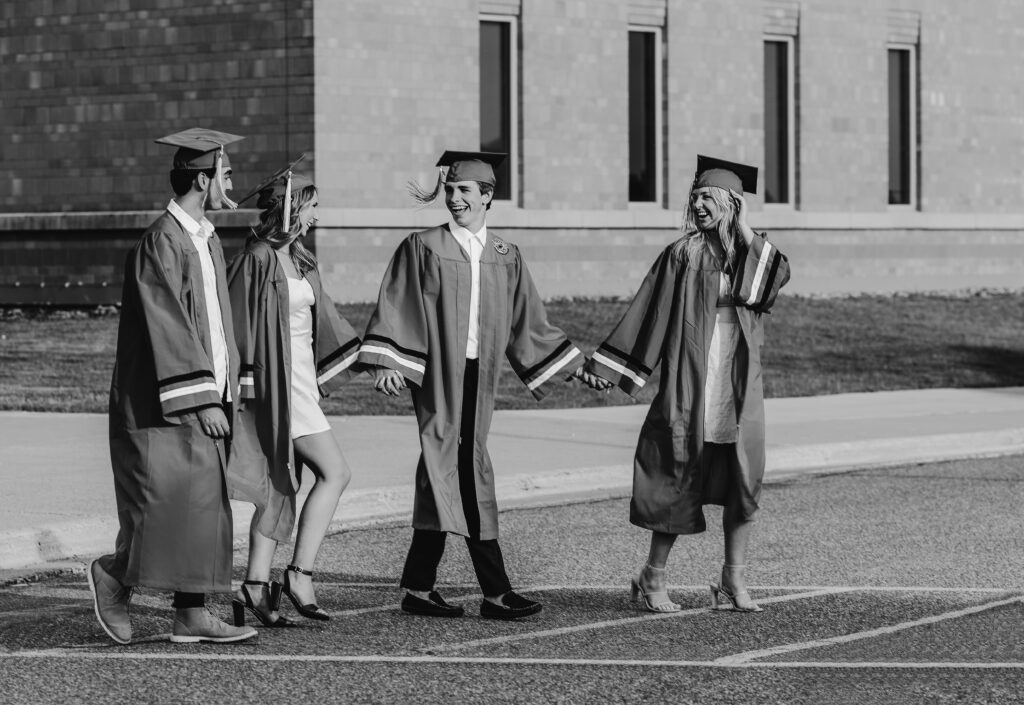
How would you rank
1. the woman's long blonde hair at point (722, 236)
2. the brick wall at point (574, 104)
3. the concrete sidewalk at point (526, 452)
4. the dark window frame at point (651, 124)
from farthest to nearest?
the dark window frame at point (651, 124) → the brick wall at point (574, 104) → the concrete sidewalk at point (526, 452) → the woman's long blonde hair at point (722, 236)

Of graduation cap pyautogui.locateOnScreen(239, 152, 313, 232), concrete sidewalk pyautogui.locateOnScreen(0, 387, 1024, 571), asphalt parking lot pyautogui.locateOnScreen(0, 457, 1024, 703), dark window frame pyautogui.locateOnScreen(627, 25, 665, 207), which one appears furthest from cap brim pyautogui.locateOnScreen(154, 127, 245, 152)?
dark window frame pyautogui.locateOnScreen(627, 25, 665, 207)

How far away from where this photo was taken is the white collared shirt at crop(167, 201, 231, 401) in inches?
287

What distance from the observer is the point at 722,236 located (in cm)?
823

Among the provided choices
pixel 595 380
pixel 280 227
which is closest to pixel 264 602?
pixel 280 227

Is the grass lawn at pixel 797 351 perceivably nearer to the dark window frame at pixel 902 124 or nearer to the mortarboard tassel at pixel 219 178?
the dark window frame at pixel 902 124

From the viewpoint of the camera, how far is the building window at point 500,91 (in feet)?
88.3

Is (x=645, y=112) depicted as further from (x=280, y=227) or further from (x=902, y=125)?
(x=280, y=227)

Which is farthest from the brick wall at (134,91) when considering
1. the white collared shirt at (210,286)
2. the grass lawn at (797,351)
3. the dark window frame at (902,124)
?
the white collared shirt at (210,286)

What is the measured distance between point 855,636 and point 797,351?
16.1 m

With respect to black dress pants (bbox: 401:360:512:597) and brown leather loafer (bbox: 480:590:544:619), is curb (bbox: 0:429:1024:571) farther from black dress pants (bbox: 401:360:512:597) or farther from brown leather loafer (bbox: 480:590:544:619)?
brown leather loafer (bbox: 480:590:544:619)

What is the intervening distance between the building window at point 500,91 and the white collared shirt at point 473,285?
18.7m

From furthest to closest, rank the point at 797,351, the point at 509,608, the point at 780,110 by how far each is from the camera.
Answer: the point at 780,110
the point at 797,351
the point at 509,608

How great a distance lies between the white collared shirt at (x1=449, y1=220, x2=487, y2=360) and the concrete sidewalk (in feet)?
9.53

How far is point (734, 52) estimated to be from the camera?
95.3 ft
